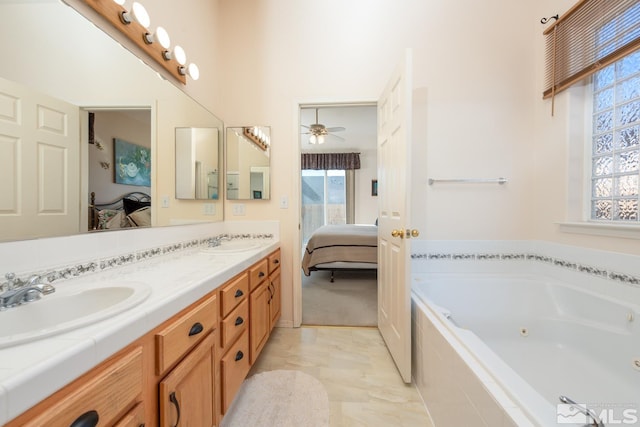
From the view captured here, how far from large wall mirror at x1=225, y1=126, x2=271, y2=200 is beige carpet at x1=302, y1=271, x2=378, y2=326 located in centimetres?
127

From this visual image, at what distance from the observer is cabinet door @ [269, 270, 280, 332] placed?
1.88 metres

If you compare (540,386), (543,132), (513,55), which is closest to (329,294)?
(540,386)

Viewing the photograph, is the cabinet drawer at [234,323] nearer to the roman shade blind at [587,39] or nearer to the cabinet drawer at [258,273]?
the cabinet drawer at [258,273]

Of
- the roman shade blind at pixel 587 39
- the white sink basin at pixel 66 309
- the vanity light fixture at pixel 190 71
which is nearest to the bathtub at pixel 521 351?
the white sink basin at pixel 66 309

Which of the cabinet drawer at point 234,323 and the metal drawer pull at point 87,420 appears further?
the cabinet drawer at point 234,323

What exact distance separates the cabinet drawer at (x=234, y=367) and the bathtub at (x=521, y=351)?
1010 mm

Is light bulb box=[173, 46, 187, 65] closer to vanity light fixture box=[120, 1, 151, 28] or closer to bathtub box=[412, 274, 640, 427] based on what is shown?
vanity light fixture box=[120, 1, 151, 28]

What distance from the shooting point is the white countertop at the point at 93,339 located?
41 cm

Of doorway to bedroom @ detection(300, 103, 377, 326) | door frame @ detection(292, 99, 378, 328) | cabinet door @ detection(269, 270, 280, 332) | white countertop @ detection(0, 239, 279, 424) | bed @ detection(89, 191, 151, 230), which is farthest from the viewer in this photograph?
doorway to bedroom @ detection(300, 103, 377, 326)

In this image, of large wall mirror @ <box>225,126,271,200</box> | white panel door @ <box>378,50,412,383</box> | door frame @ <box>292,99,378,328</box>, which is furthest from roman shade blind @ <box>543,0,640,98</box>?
large wall mirror @ <box>225,126,271,200</box>

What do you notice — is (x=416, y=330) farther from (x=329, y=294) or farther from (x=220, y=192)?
(x=220, y=192)

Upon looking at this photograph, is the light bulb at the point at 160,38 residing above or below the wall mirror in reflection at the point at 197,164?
above

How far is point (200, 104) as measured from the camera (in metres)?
1.91

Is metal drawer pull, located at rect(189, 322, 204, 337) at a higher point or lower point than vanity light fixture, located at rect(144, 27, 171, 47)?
lower
